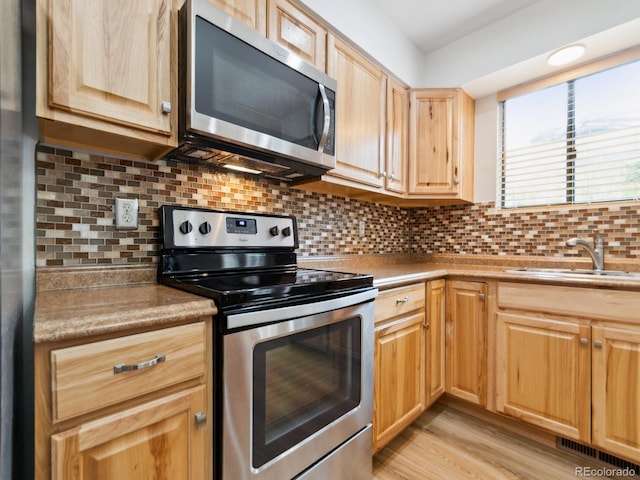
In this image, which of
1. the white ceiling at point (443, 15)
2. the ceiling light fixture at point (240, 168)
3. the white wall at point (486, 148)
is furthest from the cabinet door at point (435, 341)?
the white ceiling at point (443, 15)

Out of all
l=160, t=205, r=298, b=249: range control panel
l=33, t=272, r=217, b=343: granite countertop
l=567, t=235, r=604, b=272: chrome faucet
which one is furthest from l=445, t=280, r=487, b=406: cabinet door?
l=33, t=272, r=217, b=343: granite countertop

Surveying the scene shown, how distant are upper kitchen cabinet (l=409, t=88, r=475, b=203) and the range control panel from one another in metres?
1.10

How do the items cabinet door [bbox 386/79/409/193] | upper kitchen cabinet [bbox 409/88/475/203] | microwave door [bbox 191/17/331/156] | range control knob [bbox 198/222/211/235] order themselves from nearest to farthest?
1. microwave door [bbox 191/17/331/156]
2. range control knob [bbox 198/222/211/235]
3. cabinet door [bbox 386/79/409/193]
4. upper kitchen cabinet [bbox 409/88/475/203]

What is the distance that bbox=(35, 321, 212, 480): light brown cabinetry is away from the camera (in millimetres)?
621

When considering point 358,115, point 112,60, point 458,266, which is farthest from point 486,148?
point 112,60

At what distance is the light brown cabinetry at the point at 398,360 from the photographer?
1436 mm

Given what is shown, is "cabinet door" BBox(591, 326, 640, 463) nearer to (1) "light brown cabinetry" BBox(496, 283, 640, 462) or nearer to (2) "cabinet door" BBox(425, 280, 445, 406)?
(1) "light brown cabinetry" BBox(496, 283, 640, 462)

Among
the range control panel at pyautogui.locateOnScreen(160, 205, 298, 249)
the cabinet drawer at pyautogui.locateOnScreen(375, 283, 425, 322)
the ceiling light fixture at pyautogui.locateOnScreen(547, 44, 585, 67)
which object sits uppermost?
the ceiling light fixture at pyautogui.locateOnScreen(547, 44, 585, 67)

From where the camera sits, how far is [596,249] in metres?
1.86

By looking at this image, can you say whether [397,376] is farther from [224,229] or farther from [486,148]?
[486,148]

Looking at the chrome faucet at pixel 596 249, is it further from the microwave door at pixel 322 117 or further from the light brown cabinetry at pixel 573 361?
the microwave door at pixel 322 117

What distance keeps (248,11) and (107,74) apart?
25.3 inches

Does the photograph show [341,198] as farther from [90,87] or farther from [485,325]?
[90,87]

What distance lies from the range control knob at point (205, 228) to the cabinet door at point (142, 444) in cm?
67
